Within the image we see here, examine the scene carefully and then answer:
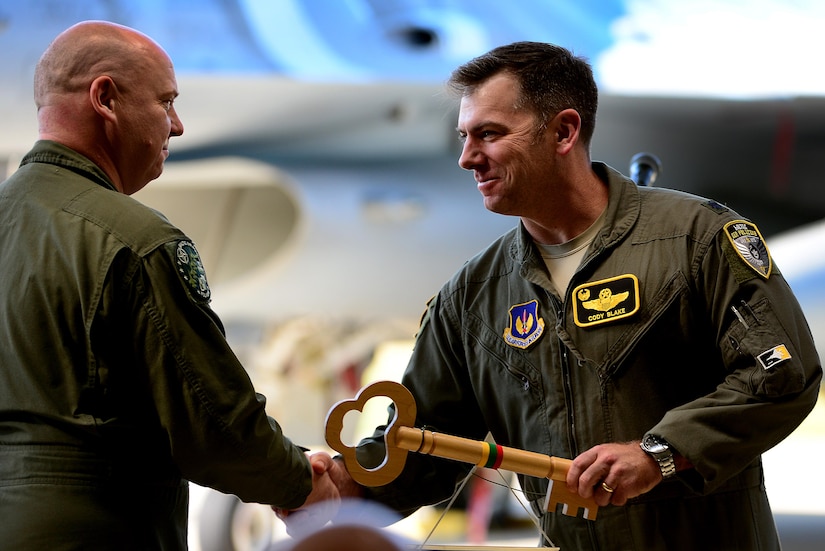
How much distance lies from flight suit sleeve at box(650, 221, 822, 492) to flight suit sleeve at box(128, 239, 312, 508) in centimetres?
53

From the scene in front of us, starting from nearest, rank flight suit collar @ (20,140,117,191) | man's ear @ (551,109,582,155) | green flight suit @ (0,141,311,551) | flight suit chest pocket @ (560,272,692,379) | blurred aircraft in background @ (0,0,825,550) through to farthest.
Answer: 1. green flight suit @ (0,141,311,551)
2. flight suit collar @ (20,140,117,191)
3. flight suit chest pocket @ (560,272,692,379)
4. man's ear @ (551,109,582,155)
5. blurred aircraft in background @ (0,0,825,550)

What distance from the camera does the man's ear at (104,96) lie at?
53.4 inches

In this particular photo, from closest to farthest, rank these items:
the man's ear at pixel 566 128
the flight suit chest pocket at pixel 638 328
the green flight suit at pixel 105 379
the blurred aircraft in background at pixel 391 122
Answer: the green flight suit at pixel 105 379, the flight suit chest pocket at pixel 638 328, the man's ear at pixel 566 128, the blurred aircraft in background at pixel 391 122

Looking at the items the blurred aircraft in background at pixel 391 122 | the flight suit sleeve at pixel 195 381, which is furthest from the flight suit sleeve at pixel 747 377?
the blurred aircraft in background at pixel 391 122

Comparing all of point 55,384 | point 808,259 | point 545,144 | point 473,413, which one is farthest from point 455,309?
point 808,259

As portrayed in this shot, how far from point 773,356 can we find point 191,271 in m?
0.76

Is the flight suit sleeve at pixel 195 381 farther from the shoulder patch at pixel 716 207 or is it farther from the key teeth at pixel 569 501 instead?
the shoulder patch at pixel 716 207

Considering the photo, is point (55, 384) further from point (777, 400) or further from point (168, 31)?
point (168, 31)

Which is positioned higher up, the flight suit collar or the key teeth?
the flight suit collar

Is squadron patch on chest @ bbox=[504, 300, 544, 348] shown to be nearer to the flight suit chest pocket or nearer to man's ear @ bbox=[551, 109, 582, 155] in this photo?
the flight suit chest pocket

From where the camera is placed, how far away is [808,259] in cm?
434

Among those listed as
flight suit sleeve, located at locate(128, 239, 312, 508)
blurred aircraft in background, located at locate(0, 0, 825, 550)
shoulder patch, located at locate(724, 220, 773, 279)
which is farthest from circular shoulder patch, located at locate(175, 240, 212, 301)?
blurred aircraft in background, located at locate(0, 0, 825, 550)

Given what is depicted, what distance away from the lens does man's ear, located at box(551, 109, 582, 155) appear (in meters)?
1.62

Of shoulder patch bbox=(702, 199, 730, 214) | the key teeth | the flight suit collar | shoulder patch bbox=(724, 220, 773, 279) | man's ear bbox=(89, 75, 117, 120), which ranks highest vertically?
man's ear bbox=(89, 75, 117, 120)
